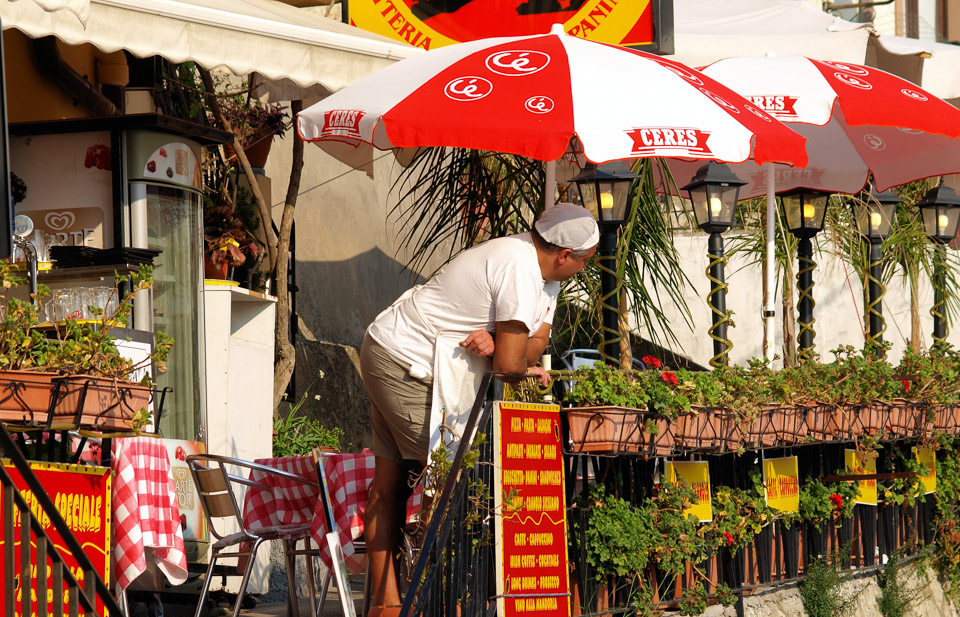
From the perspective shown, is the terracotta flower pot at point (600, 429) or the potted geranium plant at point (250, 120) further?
the potted geranium plant at point (250, 120)

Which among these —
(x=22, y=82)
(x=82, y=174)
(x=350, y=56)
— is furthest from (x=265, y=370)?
(x=350, y=56)

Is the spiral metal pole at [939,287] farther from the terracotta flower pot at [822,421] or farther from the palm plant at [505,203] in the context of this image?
the terracotta flower pot at [822,421]

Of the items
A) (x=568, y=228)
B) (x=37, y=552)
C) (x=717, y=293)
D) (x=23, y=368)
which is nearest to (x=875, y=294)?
(x=717, y=293)

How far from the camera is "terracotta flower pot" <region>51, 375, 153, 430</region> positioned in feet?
13.7

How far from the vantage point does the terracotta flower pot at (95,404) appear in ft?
13.7

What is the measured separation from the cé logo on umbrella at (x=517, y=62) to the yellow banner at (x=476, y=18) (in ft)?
9.98

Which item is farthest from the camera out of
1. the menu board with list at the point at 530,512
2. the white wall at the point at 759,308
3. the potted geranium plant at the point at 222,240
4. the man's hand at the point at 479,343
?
the white wall at the point at 759,308

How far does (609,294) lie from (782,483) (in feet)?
4.43

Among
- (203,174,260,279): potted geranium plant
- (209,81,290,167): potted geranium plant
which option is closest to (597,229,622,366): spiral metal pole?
(203,174,260,279): potted geranium plant

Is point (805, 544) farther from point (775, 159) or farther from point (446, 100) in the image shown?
point (446, 100)

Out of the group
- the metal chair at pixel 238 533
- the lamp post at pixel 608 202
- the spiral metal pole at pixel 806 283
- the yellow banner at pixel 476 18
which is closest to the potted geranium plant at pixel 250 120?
the yellow banner at pixel 476 18

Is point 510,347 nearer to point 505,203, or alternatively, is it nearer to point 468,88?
point 468,88

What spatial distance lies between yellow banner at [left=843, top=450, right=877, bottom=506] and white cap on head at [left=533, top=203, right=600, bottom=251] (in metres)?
2.81

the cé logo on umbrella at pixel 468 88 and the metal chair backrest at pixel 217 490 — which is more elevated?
the cé logo on umbrella at pixel 468 88
